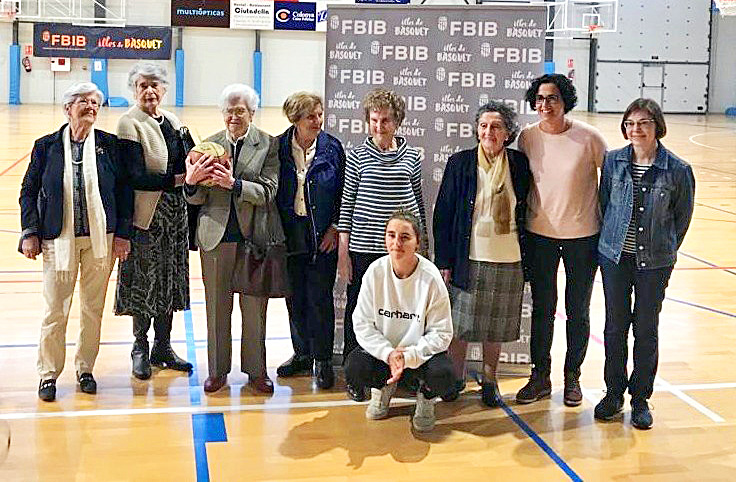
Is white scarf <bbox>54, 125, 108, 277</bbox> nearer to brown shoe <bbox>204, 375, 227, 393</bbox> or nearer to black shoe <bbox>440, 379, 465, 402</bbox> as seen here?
brown shoe <bbox>204, 375, 227, 393</bbox>

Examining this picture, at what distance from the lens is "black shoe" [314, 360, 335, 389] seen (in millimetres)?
5027

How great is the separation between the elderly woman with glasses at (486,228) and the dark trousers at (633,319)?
0.48 meters

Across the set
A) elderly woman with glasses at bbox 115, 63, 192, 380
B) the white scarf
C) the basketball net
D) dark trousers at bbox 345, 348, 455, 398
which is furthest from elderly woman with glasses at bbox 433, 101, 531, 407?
the basketball net

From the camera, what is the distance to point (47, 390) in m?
4.73

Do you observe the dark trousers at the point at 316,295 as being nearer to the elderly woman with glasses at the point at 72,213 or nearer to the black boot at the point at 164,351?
the black boot at the point at 164,351

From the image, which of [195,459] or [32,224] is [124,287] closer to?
[32,224]

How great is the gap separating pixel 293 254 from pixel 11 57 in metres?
24.7

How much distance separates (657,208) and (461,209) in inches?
36.8

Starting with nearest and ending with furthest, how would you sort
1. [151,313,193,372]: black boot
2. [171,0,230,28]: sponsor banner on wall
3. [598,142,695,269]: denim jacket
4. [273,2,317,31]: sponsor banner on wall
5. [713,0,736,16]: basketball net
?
[598,142,695,269]: denim jacket, [151,313,193,372]: black boot, [713,0,736,16]: basketball net, [171,0,230,28]: sponsor banner on wall, [273,2,317,31]: sponsor banner on wall

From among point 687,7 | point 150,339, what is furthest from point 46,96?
point 150,339

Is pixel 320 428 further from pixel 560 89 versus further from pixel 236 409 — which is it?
pixel 560 89

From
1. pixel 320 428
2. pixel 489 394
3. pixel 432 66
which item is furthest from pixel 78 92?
pixel 489 394

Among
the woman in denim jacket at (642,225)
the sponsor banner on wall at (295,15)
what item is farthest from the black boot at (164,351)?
the sponsor banner on wall at (295,15)

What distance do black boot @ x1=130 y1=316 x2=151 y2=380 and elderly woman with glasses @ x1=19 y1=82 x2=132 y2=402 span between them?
0.46 m
